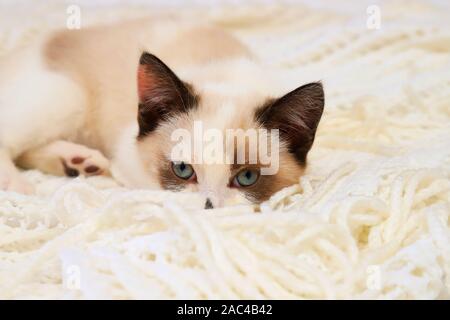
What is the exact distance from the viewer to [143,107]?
4.71ft

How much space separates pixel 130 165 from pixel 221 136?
351 mm

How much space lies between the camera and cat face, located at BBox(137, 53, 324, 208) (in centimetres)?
128

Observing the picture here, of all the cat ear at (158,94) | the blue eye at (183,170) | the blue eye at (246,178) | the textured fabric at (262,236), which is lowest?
the textured fabric at (262,236)

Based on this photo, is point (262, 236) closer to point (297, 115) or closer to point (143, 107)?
point (297, 115)

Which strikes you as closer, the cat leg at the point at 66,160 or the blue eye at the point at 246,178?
the blue eye at the point at 246,178

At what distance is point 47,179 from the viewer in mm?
1653

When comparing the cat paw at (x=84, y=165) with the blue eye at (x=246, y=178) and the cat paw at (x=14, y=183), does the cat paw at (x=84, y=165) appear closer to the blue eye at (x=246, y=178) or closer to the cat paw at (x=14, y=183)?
the cat paw at (x=14, y=183)

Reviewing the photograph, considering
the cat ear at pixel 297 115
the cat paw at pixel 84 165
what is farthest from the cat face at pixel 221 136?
the cat paw at pixel 84 165

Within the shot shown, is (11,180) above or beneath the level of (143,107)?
beneath

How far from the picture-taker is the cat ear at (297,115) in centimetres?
130

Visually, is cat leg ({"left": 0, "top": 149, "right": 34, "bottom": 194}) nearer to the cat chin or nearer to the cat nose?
the cat chin

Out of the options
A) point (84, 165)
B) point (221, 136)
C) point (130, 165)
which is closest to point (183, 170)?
point (221, 136)
